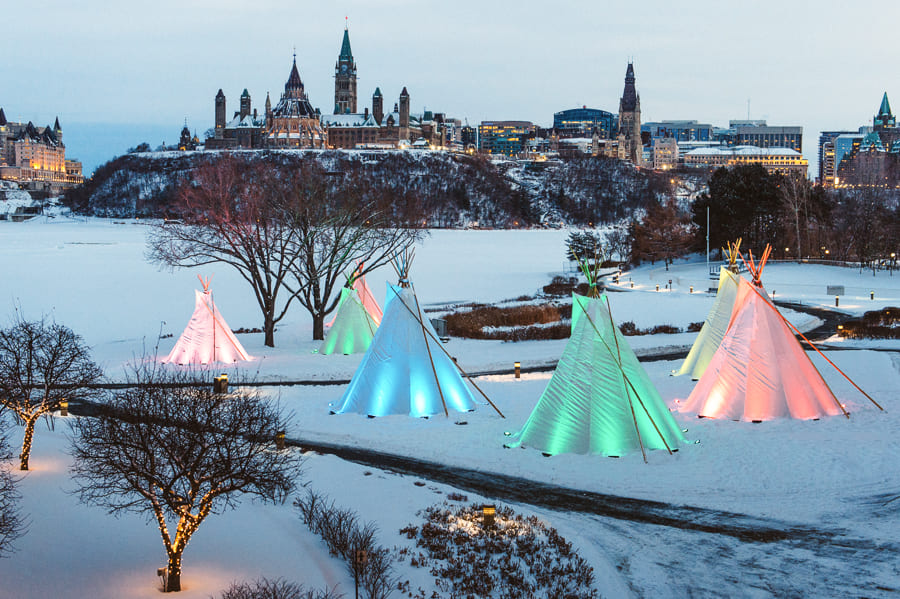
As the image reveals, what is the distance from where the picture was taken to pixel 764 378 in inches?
642

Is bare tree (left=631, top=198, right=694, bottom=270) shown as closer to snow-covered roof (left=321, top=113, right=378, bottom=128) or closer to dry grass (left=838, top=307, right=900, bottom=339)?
dry grass (left=838, top=307, right=900, bottom=339)

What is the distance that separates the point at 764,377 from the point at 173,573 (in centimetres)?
1210

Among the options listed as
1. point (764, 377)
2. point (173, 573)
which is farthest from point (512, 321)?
point (173, 573)

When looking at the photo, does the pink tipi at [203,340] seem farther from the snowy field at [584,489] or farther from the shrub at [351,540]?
the shrub at [351,540]

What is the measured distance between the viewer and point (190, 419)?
8234 mm

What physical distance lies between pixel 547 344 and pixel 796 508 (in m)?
16.0

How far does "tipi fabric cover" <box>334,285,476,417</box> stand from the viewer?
1727cm

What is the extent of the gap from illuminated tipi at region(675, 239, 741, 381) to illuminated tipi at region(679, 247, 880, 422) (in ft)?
11.4

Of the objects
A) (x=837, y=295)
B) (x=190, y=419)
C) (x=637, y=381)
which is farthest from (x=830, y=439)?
(x=837, y=295)

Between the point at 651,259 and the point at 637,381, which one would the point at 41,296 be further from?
the point at 651,259

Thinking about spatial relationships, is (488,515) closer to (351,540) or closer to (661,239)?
(351,540)

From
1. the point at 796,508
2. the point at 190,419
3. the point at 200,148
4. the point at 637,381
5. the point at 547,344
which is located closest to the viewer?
the point at 190,419

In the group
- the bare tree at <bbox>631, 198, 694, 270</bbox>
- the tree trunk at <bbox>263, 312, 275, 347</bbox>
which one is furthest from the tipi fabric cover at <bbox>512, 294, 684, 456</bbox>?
the bare tree at <bbox>631, 198, 694, 270</bbox>

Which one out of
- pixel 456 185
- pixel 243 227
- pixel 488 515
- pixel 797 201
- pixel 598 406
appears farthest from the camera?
pixel 456 185
